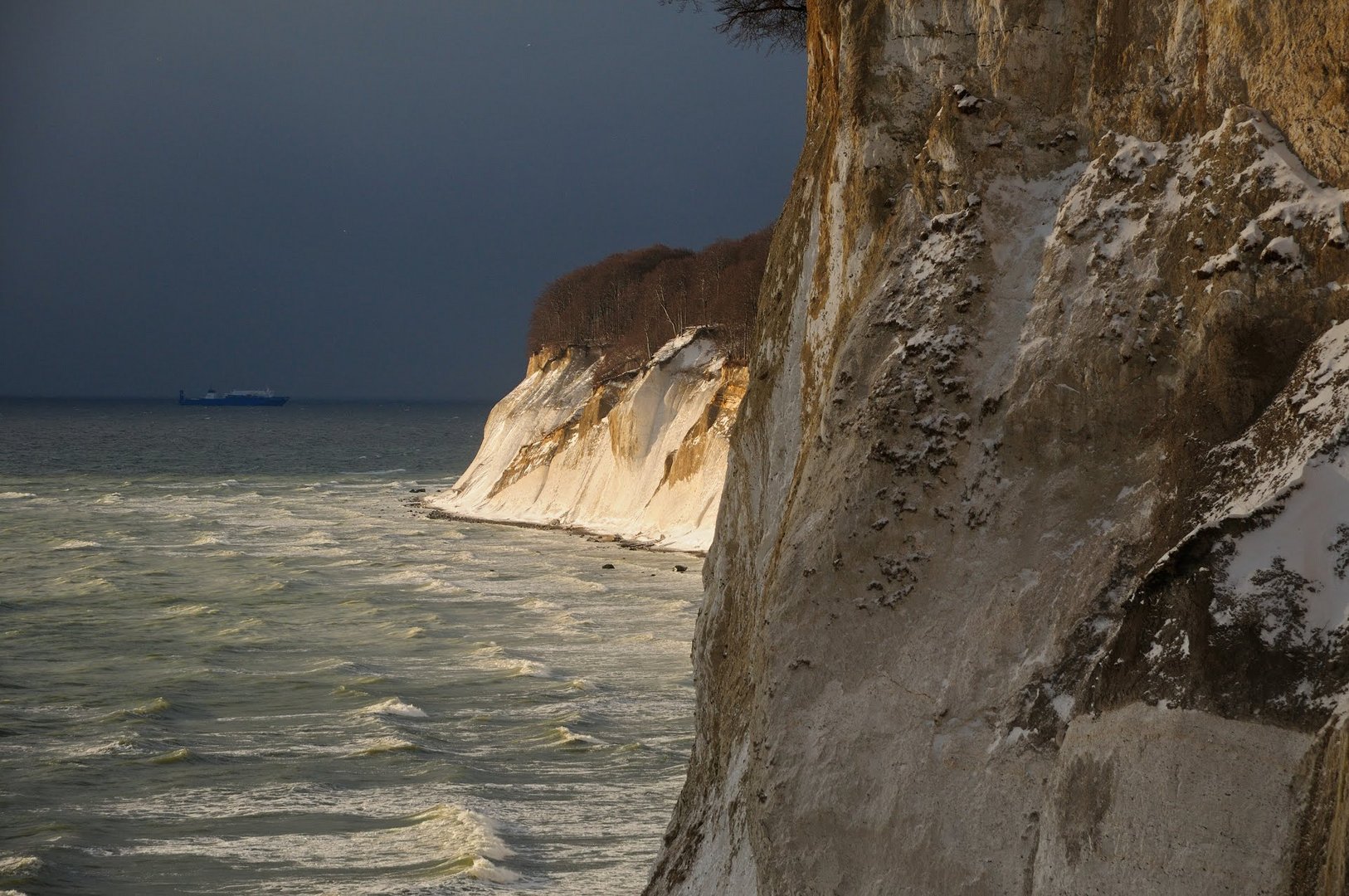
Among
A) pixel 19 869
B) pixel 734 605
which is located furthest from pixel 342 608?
pixel 734 605

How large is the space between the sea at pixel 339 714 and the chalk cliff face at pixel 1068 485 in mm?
7153

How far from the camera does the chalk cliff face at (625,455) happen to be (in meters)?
45.9

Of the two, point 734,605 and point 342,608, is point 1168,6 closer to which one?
point 734,605

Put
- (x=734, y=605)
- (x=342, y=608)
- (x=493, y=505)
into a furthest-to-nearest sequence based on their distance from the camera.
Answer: (x=493, y=505) < (x=342, y=608) < (x=734, y=605)

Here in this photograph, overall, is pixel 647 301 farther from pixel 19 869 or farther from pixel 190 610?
pixel 19 869

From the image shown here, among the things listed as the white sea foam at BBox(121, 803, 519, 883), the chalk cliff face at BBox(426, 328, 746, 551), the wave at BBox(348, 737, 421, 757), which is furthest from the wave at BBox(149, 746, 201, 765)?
the chalk cliff face at BBox(426, 328, 746, 551)

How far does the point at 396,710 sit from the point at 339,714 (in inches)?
33.9

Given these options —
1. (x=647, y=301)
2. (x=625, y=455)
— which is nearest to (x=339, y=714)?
(x=625, y=455)

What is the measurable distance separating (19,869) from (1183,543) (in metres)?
12.4

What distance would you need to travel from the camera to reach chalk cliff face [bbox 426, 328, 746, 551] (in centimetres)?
4588

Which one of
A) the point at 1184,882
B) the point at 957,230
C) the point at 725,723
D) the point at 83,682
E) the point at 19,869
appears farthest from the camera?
the point at 83,682

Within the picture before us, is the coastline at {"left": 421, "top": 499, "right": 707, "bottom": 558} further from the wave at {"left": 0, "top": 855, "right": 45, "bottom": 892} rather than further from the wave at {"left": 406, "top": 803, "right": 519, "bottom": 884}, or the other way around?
the wave at {"left": 0, "top": 855, "right": 45, "bottom": 892}

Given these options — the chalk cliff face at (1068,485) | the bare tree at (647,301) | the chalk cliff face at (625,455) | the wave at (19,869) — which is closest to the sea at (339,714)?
the wave at (19,869)

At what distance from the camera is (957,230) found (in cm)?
646
